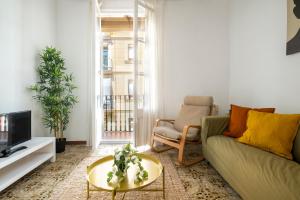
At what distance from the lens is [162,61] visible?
3498 millimetres

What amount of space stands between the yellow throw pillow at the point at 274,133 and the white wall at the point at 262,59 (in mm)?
453

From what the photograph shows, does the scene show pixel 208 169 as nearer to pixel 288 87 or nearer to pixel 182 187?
pixel 182 187

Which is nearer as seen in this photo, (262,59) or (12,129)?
(12,129)

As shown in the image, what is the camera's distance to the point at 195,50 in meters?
3.60

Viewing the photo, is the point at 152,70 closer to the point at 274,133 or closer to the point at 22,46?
the point at 22,46

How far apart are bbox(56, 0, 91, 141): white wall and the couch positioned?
2.53 meters

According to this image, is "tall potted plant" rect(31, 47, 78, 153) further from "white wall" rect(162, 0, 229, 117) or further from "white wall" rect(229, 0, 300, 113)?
"white wall" rect(229, 0, 300, 113)

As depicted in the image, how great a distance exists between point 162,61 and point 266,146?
2275 mm

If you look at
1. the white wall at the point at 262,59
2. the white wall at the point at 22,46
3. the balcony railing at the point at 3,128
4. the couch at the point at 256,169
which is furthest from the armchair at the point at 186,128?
the white wall at the point at 22,46

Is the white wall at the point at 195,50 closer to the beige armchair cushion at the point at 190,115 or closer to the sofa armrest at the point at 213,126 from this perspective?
the beige armchair cushion at the point at 190,115

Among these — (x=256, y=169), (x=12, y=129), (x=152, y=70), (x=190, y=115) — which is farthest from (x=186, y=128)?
(x=12, y=129)

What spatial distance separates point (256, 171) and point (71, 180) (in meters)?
1.93

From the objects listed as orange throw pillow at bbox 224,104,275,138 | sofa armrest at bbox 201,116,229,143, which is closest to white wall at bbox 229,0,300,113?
orange throw pillow at bbox 224,104,275,138

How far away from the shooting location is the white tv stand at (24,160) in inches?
70.9
